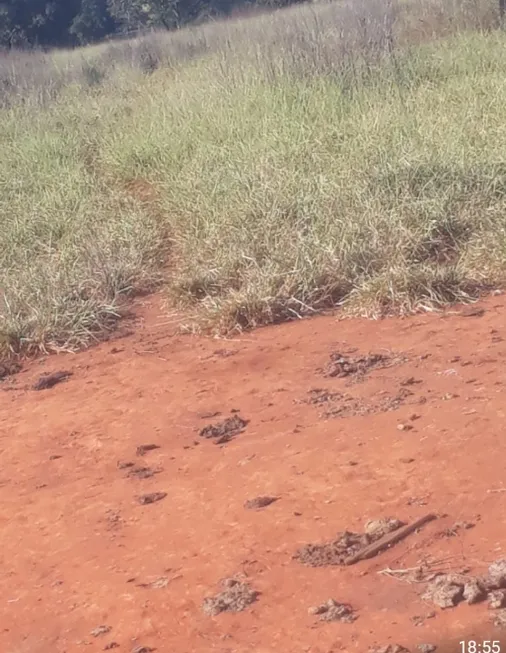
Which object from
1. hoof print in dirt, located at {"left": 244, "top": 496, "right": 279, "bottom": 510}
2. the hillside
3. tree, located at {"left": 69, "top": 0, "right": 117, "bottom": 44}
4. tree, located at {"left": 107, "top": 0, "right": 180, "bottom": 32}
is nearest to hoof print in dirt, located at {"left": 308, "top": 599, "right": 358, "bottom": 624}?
the hillside

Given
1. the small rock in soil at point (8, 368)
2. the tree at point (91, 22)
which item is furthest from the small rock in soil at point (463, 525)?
the tree at point (91, 22)

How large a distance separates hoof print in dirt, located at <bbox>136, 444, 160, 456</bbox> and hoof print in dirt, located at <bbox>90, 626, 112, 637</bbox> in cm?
123

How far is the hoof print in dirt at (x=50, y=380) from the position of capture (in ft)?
16.5

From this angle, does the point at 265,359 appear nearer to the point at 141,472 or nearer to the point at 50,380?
the point at 50,380

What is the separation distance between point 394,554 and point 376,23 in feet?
31.2

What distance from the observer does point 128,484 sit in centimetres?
363

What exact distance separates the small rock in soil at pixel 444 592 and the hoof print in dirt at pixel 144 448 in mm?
1652

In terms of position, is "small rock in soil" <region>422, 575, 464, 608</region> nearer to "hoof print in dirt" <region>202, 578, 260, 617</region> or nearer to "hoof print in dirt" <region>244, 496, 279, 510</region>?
"hoof print in dirt" <region>202, 578, 260, 617</region>

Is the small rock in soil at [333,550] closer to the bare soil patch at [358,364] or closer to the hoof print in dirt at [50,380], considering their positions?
the bare soil patch at [358,364]

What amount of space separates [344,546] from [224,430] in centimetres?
124

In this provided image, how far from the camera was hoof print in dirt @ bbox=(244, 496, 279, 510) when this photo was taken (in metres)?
3.19

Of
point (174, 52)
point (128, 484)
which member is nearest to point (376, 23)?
point (174, 52)

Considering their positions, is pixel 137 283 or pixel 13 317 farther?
pixel 137 283

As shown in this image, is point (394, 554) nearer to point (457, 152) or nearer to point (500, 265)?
point (500, 265)
